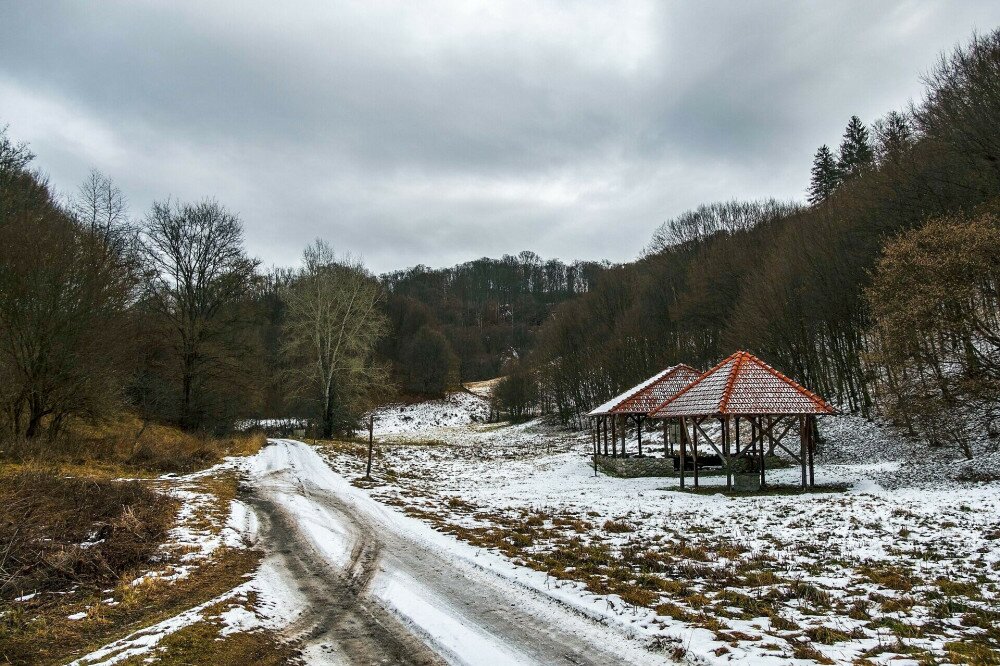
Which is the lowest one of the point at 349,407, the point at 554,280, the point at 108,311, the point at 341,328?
the point at 349,407

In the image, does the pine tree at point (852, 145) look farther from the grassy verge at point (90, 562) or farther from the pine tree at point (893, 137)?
the grassy verge at point (90, 562)

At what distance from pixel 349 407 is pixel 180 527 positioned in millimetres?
27750

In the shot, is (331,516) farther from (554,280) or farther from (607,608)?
(554,280)

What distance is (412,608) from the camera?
7.09 metres

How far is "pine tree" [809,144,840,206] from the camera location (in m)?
53.0

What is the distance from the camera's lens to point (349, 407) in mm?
37844

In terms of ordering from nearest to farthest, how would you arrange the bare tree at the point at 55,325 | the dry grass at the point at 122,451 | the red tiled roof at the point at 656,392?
the dry grass at the point at 122,451, the bare tree at the point at 55,325, the red tiled roof at the point at 656,392

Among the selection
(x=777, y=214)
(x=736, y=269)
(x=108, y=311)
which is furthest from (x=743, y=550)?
(x=777, y=214)

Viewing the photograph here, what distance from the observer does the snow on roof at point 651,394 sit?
26.6 metres

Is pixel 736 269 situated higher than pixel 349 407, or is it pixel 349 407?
pixel 736 269

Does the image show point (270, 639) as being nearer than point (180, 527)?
Yes

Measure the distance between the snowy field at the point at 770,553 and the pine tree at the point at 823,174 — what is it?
125ft

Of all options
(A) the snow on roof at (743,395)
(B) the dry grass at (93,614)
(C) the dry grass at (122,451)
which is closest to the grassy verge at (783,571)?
(A) the snow on roof at (743,395)

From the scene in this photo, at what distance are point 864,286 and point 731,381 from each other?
24.4ft
